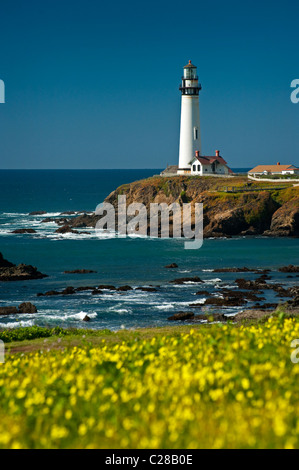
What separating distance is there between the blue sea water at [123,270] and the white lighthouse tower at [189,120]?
2496cm

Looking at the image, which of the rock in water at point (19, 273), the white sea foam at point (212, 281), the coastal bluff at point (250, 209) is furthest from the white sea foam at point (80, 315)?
the coastal bluff at point (250, 209)

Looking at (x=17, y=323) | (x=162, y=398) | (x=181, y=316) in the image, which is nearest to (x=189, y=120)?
(x=181, y=316)

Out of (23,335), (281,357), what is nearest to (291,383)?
(281,357)

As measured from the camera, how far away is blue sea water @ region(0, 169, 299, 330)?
39.7 meters

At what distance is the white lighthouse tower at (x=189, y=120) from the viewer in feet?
345

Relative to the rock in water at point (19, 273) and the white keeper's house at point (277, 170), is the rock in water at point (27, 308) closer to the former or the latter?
the rock in water at point (19, 273)

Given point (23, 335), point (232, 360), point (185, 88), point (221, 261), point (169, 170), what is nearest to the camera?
point (232, 360)

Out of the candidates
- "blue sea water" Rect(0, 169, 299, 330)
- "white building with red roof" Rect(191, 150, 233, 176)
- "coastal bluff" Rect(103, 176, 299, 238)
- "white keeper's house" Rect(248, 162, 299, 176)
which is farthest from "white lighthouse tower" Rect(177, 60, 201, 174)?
"blue sea water" Rect(0, 169, 299, 330)

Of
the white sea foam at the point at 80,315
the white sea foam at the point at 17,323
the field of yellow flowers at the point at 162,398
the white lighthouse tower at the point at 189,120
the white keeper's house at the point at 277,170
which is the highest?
the white lighthouse tower at the point at 189,120

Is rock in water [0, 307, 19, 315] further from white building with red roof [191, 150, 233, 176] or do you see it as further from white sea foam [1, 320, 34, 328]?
white building with red roof [191, 150, 233, 176]

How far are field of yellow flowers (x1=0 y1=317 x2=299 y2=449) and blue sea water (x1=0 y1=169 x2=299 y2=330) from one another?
71.2 feet
